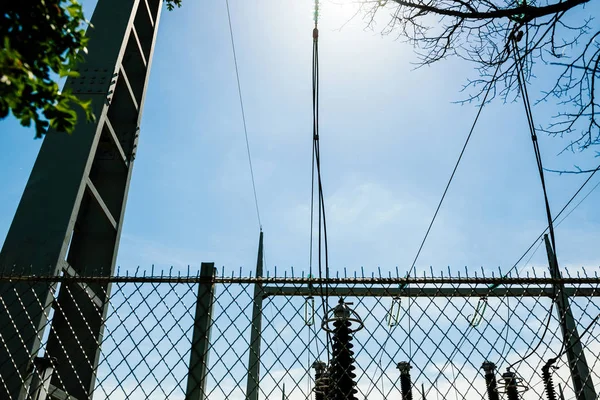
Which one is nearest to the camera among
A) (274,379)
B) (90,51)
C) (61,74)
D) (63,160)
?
(61,74)

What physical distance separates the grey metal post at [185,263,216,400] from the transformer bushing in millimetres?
820

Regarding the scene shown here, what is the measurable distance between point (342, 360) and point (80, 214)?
5322 mm

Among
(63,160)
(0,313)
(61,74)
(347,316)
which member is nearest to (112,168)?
(63,160)

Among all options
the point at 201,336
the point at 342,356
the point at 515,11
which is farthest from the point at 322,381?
the point at 515,11

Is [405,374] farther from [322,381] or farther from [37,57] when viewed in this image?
[37,57]

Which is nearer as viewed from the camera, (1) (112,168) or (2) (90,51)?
(2) (90,51)

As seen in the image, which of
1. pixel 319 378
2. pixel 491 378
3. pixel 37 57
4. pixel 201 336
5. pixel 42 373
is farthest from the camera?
pixel 491 378

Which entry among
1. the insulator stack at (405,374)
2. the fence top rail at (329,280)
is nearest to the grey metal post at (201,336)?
the fence top rail at (329,280)

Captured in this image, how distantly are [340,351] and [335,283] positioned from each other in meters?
0.54

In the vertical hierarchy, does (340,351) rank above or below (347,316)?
below

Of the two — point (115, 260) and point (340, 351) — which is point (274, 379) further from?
point (115, 260)

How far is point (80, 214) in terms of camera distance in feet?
21.5

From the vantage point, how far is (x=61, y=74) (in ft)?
4.85

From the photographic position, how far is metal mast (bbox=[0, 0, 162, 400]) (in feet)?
11.0
